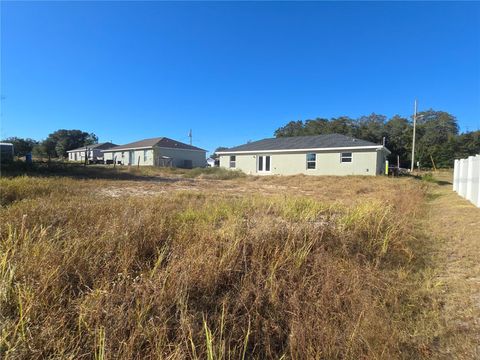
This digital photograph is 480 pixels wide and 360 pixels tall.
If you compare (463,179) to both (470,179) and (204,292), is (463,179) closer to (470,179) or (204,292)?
(470,179)

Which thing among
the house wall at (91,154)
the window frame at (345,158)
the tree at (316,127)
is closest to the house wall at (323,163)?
the window frame at (345,158)

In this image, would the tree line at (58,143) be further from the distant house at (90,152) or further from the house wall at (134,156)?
the house wall at (134,156)

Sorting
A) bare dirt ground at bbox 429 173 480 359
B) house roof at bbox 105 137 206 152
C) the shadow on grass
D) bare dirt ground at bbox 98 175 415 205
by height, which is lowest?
bare dirt ground at bbox 429 173 480 359

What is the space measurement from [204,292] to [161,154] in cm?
3511

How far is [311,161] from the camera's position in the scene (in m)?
24.2

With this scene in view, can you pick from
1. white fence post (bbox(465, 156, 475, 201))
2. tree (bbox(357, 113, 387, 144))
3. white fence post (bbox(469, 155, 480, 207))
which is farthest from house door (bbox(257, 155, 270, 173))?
tree (bbox(357, 113, 387, 144))

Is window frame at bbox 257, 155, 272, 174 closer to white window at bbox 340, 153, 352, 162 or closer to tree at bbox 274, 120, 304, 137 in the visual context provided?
white window at bbox 340, 153, 352, 162

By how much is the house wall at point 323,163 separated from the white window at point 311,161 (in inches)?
8.1

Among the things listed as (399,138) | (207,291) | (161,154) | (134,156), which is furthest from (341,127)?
(207,291)

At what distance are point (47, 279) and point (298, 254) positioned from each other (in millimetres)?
2544

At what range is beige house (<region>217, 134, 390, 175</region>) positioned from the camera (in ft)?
71.3

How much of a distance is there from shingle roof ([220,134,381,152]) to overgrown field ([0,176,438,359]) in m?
19.5

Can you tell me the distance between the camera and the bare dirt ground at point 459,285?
8.14ft

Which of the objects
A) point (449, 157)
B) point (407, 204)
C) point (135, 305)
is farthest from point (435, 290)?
point (449, 157)
